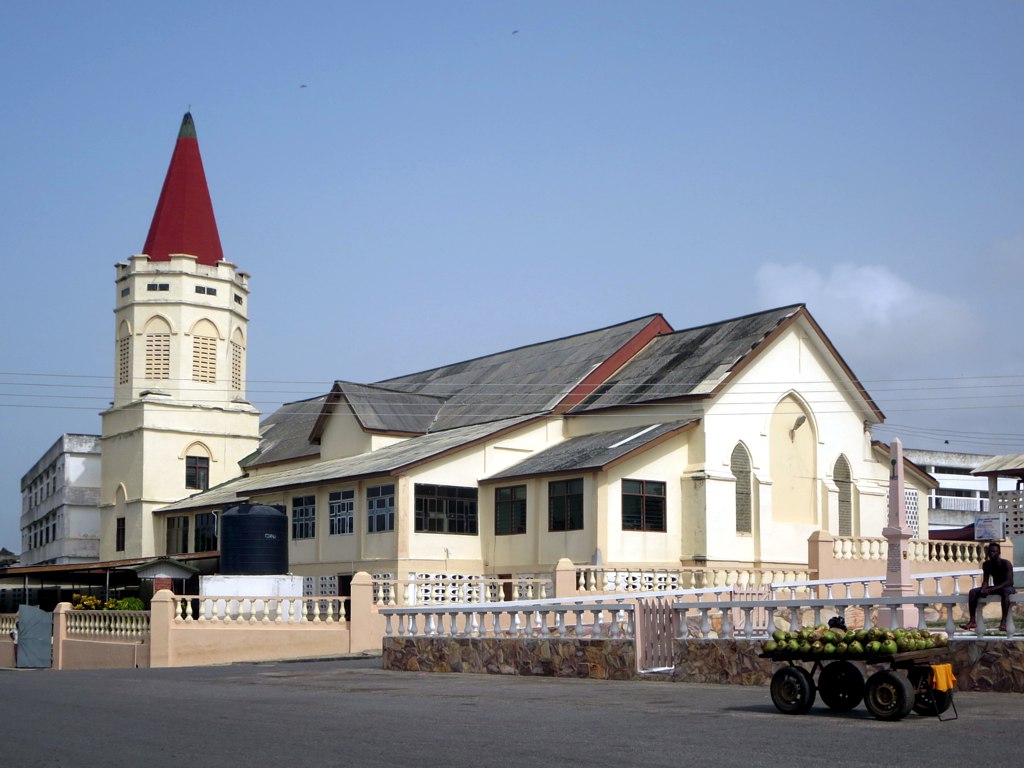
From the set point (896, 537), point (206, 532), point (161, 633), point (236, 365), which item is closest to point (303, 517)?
point (206, 532)

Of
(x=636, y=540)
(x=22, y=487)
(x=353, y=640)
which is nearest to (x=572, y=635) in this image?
(x=353, y=640)

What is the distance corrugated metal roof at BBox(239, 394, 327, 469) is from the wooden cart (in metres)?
36.0

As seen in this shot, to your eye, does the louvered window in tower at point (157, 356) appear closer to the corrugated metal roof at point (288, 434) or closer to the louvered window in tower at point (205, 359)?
the louvered window in tower at point (205, 359)

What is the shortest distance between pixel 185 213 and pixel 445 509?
895 inches

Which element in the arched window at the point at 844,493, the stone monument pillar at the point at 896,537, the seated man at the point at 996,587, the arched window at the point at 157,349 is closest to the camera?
the seated man at the point at 996,587

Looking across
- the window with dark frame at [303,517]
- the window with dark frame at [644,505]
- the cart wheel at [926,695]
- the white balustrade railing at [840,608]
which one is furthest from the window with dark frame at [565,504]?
the cart wheel at [926,695]

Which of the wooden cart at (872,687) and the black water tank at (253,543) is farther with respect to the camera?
the black water tank at (253,543)

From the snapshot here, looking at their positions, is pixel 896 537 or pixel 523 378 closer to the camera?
pixel 896 537

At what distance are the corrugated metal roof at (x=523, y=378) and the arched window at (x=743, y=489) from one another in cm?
633

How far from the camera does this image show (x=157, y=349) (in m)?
55.4

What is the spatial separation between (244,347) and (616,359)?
20191mm

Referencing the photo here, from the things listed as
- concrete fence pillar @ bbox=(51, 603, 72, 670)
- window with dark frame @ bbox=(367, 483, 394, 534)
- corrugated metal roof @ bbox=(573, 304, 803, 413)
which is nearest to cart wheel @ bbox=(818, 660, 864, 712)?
corrugated metal roof @ bbox=(573, 304, 803, 413)

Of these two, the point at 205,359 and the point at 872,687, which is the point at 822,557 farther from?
the point at 205,359

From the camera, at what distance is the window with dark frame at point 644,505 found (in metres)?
37.0
